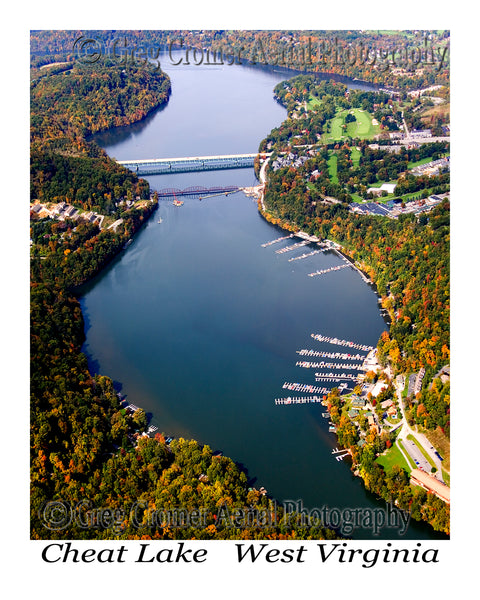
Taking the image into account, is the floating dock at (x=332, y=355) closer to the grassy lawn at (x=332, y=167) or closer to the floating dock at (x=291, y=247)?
the floating dock at (x=291, y=247)

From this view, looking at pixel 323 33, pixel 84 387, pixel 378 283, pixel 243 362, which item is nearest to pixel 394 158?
pixel 378 283

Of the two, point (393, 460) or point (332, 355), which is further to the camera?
point (332, 355)

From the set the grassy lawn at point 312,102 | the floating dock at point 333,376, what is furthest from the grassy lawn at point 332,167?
the floating dock at point 333,376

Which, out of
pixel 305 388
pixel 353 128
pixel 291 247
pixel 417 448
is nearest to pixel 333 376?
pixel 305 388

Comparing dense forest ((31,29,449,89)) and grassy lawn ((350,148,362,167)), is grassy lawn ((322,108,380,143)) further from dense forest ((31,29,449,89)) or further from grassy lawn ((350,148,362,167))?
dense forest ((31,29,449,89))

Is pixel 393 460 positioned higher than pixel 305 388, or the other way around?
pixel 305 388

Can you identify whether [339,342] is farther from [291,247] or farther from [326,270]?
[291,247]
